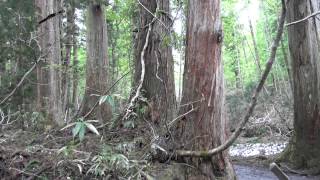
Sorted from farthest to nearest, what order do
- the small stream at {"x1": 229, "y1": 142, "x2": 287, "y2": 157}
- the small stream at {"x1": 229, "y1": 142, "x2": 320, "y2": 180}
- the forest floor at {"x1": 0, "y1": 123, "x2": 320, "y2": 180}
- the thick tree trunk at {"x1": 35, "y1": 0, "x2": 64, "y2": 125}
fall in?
the small stream at {"x1": 229, "y1": 142, "x2": 287, "y2": 157}, the thick tree trunk at {"x1": 35, "y1": 0, "x2": 64, "y2": 125}, the small stream at {"x1": 229, "y1": 142, "x2": 320, "y2": 180}, the forest floor at {"x1": 0, "y1": 123, "x2": 320, "y2": 180}

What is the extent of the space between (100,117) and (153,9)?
3.63 meters

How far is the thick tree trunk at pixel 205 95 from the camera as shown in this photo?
197 inches

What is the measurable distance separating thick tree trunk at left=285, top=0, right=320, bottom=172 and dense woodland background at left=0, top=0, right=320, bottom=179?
0.02 metres

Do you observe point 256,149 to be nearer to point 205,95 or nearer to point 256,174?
point 256,174

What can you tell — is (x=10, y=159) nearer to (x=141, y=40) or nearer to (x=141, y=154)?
(x=141, y=154)

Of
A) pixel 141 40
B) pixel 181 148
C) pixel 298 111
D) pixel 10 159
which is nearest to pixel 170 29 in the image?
pixel 141 40

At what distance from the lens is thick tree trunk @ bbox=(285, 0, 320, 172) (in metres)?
7.88

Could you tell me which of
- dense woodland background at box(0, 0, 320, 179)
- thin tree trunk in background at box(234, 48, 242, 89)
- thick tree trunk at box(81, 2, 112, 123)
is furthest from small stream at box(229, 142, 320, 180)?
thin tree trunk in background at box(234, 48, 242, 89)

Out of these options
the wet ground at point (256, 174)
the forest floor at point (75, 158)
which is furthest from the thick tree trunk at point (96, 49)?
the forest floor at point (75, 158)

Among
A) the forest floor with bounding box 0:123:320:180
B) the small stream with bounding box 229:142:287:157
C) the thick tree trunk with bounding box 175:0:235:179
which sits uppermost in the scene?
the thick tree trunk with bounding box 175:0:235:179

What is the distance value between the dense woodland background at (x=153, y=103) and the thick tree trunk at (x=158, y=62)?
19mm

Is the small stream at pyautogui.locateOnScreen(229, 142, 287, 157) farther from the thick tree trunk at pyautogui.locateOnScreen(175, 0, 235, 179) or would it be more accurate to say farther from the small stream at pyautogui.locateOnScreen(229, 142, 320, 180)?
the thick tree trunk at pyautogui.locateOnScreen(175, 0, 235, 179)

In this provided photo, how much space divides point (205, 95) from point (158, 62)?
2.39 metres

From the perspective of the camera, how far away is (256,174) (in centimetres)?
805
